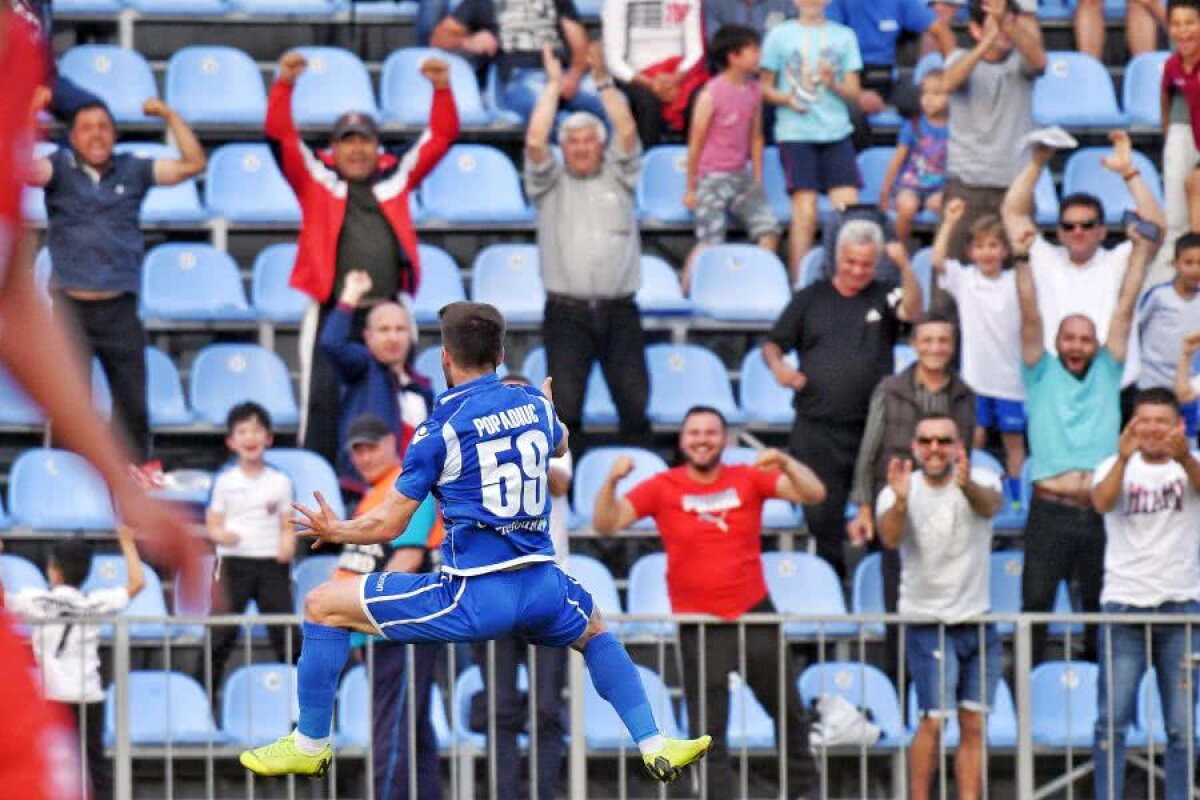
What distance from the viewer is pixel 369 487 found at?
439 inches

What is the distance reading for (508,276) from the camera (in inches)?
522

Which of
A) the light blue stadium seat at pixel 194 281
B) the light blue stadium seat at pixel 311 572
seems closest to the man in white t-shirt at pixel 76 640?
the light blue stadium seat at pixel 311 572

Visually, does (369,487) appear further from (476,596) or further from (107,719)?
(476,596)

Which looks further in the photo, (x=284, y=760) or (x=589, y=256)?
(x=589, y=256)

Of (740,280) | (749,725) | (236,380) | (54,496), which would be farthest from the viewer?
(740,280)

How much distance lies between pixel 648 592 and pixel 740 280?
252 cm

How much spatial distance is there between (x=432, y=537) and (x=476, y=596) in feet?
9.74

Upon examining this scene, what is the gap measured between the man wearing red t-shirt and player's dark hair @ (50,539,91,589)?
90.4 inches

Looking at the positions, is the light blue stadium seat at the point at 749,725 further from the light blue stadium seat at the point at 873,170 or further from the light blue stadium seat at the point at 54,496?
the light blue stadium seat at the point at 873,170

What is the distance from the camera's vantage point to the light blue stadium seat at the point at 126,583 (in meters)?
11.3

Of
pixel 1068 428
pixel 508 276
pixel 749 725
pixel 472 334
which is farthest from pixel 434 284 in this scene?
pixel 472 334

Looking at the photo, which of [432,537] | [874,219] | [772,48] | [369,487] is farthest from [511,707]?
[772,48]

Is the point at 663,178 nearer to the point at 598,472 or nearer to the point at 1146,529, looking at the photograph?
the point at 598,472

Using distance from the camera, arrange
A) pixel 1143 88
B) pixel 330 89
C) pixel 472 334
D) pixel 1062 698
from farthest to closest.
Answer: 1. pixel 1143 88
2. pixel 330 89
3. pixel 1062 698
4. pixel 472 334
